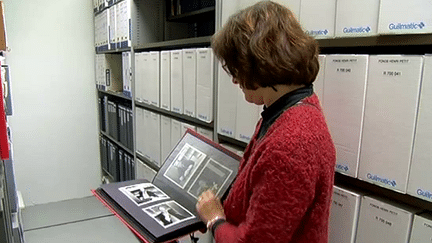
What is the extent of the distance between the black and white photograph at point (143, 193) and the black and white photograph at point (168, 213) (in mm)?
43

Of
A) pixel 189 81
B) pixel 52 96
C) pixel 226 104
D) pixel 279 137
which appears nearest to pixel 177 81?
pixel 189 81

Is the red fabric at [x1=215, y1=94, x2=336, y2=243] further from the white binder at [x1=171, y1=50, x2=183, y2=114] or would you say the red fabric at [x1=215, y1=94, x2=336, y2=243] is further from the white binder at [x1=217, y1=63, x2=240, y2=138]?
the white binder at [x1=171, y1=50, x2=183, y2=114]

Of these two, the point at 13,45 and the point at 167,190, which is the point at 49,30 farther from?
the point at 167,190

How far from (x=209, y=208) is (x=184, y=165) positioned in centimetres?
23

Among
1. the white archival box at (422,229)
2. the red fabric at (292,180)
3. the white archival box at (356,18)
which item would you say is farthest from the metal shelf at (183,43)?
the white archival box at (422,229)

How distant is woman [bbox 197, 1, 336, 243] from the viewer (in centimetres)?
59

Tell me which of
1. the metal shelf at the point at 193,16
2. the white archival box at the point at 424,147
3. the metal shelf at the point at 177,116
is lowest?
the metal shelf at the point at 177,116

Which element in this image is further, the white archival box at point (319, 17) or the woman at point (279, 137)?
the white archival box at point (319, 17)

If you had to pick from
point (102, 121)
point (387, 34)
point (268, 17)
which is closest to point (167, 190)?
point (268, 17)

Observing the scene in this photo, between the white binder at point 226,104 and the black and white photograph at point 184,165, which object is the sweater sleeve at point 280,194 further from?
the white binder at point 226,104

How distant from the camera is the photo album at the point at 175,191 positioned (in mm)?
817

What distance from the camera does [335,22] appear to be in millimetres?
860

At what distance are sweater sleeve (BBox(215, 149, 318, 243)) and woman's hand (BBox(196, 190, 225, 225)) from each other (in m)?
0.16

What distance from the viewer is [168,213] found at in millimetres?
865
